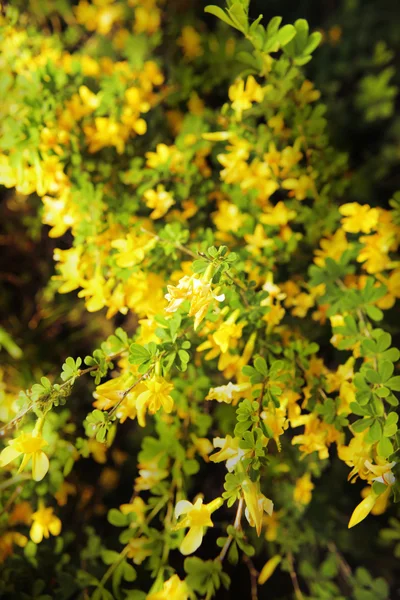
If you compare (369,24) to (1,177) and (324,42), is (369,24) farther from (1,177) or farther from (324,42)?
(1,177)

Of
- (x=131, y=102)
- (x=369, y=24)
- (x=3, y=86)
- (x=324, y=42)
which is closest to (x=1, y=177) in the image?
(x=3, y=86)

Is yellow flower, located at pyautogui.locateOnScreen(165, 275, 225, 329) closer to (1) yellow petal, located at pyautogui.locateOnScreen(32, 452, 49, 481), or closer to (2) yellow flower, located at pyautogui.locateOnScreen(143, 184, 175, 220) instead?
(1) yellow petal, located at pyautogui.locateOnScreen(32, 452, 49, 481)

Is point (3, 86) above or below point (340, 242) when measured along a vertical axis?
above

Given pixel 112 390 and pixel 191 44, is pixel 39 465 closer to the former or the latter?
pixel 112 390

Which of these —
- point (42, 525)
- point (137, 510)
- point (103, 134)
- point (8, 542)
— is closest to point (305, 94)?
point (103, 134)

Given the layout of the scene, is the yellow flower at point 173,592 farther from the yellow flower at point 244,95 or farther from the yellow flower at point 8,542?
the yellow flower at point 244,95

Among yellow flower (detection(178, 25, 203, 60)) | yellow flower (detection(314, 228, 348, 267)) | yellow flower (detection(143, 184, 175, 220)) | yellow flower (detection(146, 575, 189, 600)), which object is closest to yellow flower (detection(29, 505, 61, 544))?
yellow flower (detection(146, 575, 189, 600))

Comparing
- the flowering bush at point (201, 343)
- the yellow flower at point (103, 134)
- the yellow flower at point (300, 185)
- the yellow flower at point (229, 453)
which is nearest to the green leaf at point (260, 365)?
the flowering bush at point (201, 343)

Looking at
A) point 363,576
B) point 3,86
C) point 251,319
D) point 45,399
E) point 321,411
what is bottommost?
point 363,576
